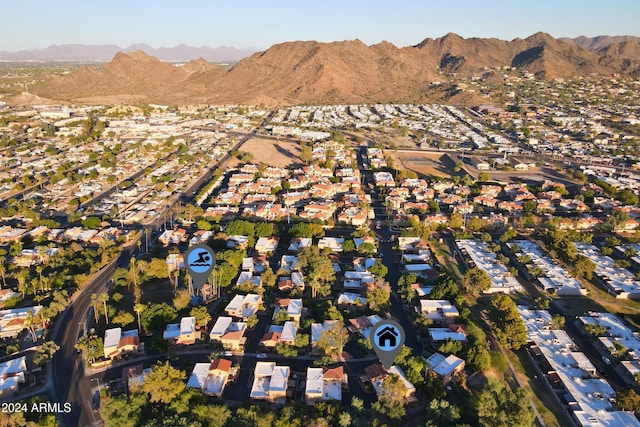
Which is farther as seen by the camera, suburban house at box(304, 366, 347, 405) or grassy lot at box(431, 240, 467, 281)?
grassy lot at box(431, 240, 467, 281)

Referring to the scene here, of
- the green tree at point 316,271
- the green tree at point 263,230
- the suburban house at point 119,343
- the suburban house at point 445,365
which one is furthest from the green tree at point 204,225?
the suburban house at point 445,365

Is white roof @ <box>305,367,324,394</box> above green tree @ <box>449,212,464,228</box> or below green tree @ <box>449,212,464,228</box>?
below

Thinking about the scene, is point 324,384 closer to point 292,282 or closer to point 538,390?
point 292,282

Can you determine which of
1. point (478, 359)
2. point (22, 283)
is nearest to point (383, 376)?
point (478, 359)

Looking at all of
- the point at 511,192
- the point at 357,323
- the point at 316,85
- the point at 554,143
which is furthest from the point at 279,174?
the point at 316,85

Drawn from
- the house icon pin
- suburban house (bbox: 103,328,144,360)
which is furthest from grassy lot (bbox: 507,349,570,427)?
suburban house (bbox: 103,328,144,360)

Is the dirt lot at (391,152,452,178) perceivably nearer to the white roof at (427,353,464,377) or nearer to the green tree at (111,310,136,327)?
the white roof at (427,353,464,377)
